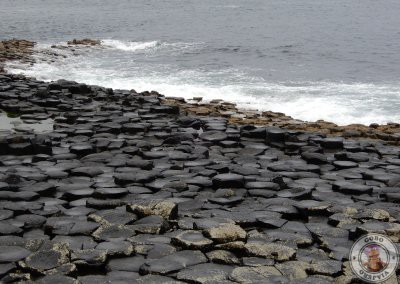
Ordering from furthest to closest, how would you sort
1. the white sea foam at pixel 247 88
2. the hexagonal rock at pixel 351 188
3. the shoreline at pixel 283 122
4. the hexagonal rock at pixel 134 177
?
the white sea foam at pixel 247 88
the shoreline at pixel 283 122
the hexagonal rock at pixel 134 177
the hexagonal rock at pixel 351 188

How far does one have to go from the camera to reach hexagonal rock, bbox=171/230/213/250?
6.55 metres

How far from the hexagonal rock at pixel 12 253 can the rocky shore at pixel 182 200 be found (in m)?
A: 0.01

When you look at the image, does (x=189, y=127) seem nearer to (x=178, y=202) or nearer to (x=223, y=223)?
(x=178, y=202)

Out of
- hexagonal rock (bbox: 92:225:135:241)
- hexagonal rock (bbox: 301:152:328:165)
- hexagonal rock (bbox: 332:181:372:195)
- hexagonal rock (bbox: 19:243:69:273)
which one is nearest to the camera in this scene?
hexagonal rock (bbox: 19:243:69:273)

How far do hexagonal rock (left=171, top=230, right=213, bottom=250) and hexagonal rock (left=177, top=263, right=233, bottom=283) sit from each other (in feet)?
1.35

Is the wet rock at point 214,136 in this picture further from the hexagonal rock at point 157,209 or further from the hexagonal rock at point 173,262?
the hexagonal rock at point 173,262

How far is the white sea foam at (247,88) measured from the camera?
59.5ft

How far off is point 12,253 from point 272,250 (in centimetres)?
313

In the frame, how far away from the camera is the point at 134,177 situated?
9.23 meters

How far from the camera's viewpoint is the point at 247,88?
72.4 ft

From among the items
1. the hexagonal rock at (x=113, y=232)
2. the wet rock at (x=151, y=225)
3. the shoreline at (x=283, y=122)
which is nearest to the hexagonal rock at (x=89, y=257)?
the hexagonal rock at (x=113, y=232)

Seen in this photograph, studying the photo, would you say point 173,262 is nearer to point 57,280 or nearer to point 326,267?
point 57,280

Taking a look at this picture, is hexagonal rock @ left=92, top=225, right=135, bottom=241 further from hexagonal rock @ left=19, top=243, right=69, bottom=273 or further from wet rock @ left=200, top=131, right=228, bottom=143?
wet rock @ left=200, top=131, right=228, bottom=143

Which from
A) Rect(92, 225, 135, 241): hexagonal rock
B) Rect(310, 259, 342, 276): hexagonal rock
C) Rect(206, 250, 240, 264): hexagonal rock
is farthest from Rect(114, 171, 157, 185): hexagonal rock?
Rect(310, 259, 342, 276): hexagonal rock
